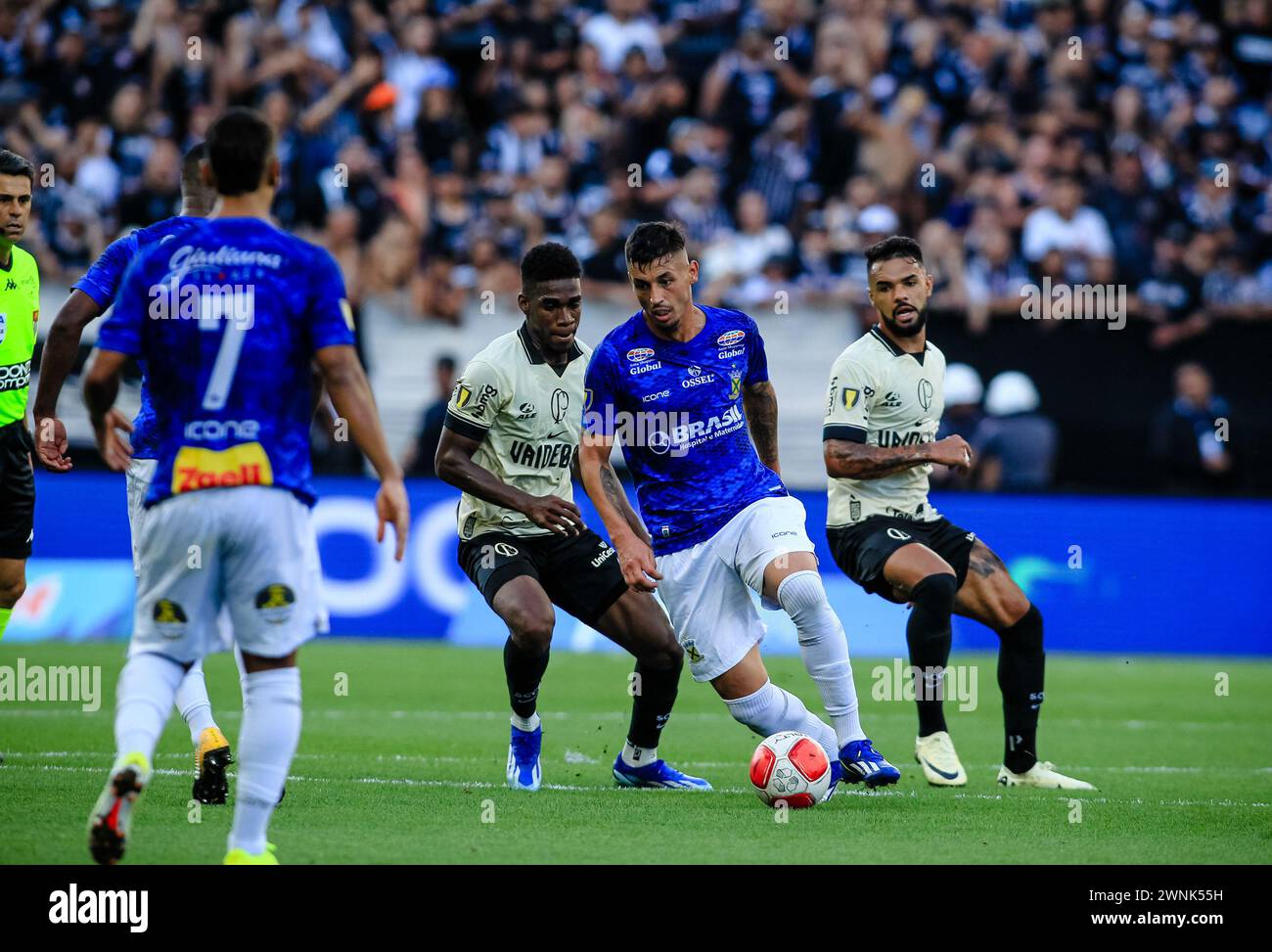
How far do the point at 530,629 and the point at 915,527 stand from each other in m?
2.22

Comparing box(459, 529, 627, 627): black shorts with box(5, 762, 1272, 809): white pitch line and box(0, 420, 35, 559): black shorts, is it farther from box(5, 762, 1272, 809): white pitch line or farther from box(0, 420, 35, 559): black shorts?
box(0, 420, 35, 559): black shorts

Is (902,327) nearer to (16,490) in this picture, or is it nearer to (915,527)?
(915,527)

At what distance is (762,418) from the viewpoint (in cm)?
852

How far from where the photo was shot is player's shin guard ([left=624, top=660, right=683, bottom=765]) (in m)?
8.38

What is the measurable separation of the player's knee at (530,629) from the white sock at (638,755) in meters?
0.75

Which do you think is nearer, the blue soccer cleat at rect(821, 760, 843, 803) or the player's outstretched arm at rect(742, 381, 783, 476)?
the blue soccer cleat at rect(821, 760, 843, 803)

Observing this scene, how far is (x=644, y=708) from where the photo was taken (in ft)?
27.6

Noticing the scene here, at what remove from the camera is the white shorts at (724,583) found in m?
8.03

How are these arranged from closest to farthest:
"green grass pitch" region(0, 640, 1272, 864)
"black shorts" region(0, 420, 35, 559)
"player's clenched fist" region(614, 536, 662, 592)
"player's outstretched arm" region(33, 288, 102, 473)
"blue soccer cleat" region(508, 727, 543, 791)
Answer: "green grass pitch" region(0, 640, 1272, 864)
"player's outstretched arm" region(33, 288, 102, 473)
"player's clenched fist" region(614, 536, 662, 592)
"blue soccer cleat" region(508, 727, 543, 791)
"black shorts" region(0, 420, 35, 559)

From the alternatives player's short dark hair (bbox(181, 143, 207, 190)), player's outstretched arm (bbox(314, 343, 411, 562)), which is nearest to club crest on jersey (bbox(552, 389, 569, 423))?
player's short dark hair (bbox(181, 143, 207, 190))

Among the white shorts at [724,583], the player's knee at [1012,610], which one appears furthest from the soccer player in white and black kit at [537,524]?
the player's knee at [1012,610]

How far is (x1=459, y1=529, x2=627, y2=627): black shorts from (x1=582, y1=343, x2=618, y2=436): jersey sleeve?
2.65 feet

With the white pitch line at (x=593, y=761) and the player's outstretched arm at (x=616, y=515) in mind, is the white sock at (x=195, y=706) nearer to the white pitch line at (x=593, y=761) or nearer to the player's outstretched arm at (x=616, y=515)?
the white pitch line at (x=593, y=761)
